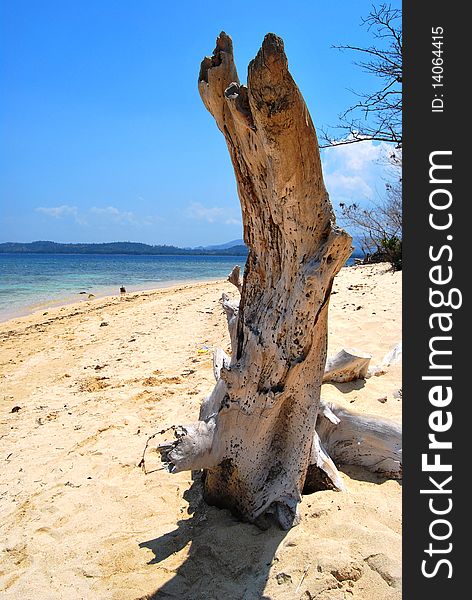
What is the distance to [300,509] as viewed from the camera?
271 cm

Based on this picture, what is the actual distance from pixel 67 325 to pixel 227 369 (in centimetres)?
934

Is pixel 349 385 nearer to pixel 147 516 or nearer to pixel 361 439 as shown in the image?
pixel 361 439

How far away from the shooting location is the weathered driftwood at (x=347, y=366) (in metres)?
4.67

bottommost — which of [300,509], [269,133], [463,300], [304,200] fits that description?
[300,509]

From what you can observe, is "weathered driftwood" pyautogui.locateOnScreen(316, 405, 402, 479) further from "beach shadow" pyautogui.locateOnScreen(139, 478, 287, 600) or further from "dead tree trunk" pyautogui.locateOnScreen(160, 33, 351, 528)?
"beach shadow" pyautogui.locateOnScreen(139, 478, 287, 600)

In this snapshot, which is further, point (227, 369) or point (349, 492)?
point (349, 492)

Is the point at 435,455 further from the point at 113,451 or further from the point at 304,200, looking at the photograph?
the point at 113,451

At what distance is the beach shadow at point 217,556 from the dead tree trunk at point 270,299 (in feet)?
0.41

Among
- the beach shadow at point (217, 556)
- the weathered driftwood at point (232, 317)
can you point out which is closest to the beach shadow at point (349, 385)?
the weathered driftwood at point (232, 317)

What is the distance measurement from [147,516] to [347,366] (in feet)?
8.36

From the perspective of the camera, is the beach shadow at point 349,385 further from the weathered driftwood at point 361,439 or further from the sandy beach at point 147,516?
the weathered driftwood at point 361,439

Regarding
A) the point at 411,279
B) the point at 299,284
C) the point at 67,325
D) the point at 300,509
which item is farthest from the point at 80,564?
the point at 67,325

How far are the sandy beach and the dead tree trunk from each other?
247 mm

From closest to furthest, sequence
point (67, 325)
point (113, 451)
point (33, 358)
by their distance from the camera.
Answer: point (113, 451) → point (33, 358) → point (67, 325)
